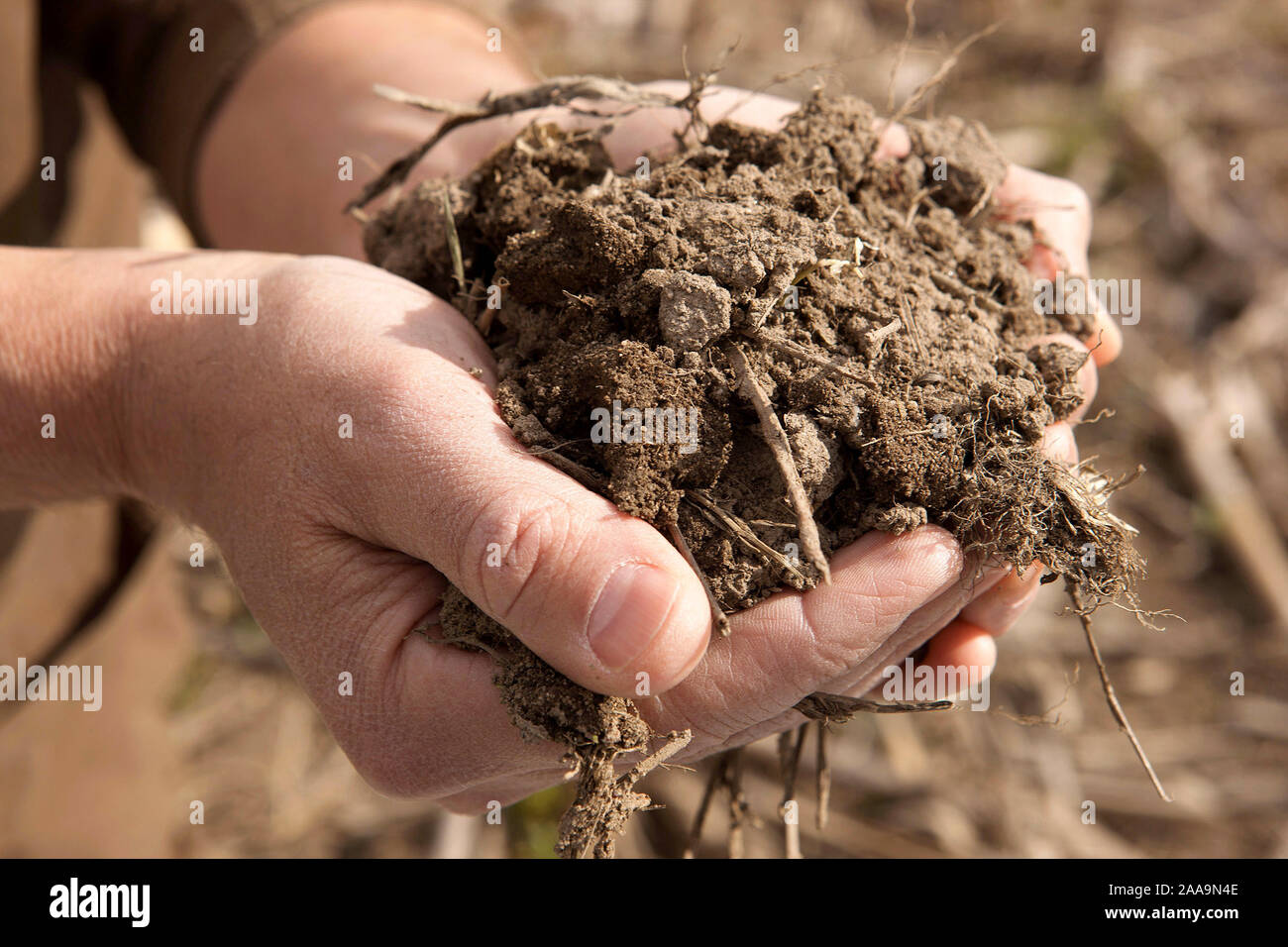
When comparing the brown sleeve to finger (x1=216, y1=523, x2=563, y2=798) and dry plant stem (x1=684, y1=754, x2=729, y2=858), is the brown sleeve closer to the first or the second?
finger (x1=216, y1=523, x2=563, y2=798)

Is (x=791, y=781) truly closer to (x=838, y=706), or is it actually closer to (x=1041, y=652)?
(x=838, y=706)

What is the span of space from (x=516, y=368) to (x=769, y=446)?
0.44 meters

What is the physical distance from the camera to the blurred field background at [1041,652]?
3.15 metres

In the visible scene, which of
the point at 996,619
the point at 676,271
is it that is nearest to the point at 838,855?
the point at 996,619

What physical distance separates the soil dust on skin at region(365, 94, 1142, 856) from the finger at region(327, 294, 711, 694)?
0.08 metres

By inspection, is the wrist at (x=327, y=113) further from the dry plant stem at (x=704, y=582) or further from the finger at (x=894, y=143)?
the dry plant stem at (x=704, y=582)

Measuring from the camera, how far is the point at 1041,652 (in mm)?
3650

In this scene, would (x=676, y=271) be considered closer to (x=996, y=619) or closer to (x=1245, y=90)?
(x=996, y=619)

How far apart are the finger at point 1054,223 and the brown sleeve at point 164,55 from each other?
1.87 m

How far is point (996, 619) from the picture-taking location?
1766mm

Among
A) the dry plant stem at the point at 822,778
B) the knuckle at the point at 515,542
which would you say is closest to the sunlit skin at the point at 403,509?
the knuckle at the point at 515,542

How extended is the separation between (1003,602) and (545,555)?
36.0 inches

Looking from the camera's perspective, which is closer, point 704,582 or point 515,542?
point 515,542

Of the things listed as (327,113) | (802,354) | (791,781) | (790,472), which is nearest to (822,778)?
(791,781)
